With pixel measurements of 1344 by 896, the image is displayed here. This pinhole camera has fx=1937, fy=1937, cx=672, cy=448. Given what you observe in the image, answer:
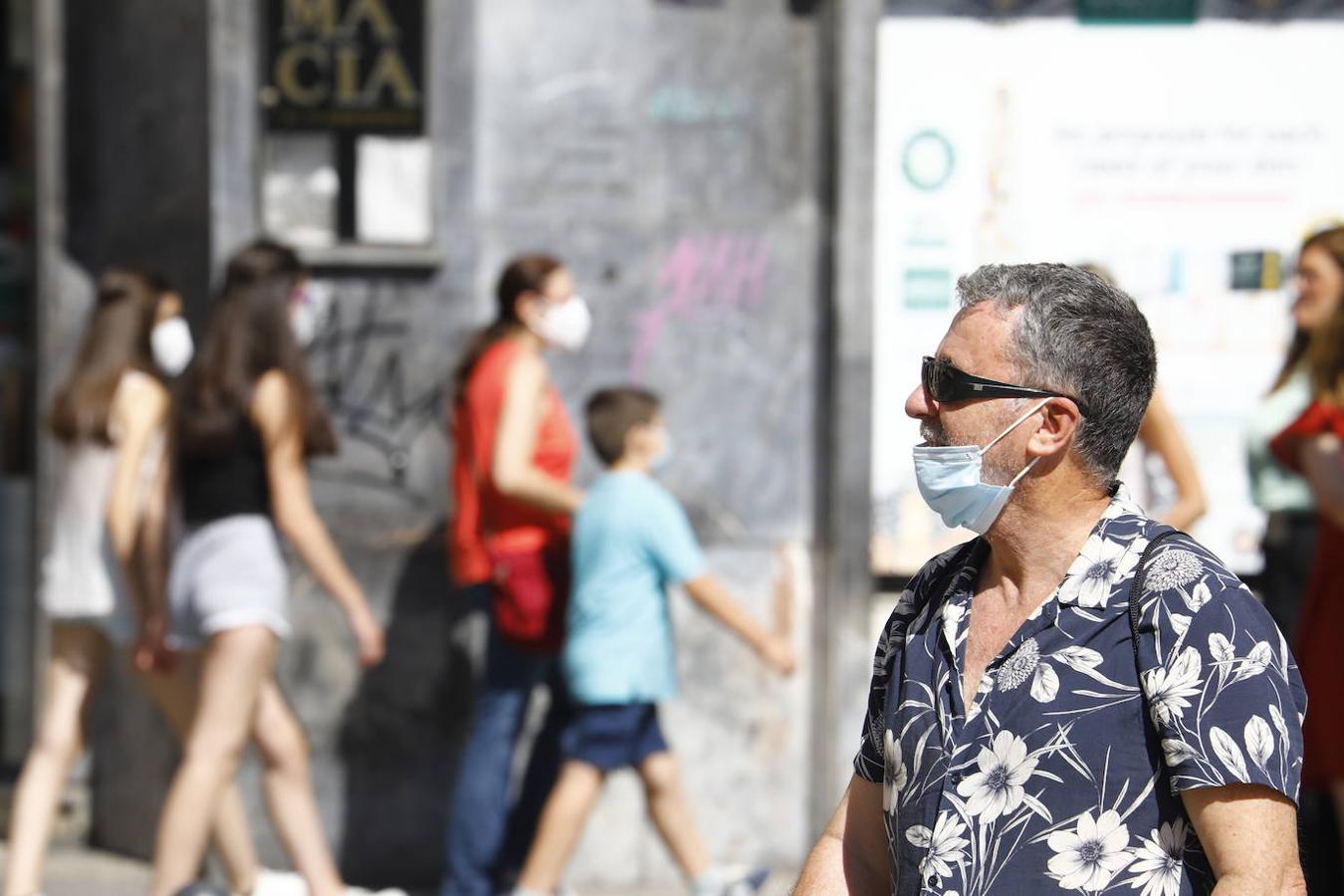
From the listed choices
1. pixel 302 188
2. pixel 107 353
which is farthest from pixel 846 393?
pixel 107 353

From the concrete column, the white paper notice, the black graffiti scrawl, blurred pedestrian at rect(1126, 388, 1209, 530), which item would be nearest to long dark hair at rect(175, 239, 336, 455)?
the black graffiti scrawl

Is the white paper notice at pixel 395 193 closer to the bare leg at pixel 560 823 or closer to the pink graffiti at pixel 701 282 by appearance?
the pink graffiti at pixel 701 282

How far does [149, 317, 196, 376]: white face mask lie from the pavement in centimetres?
178

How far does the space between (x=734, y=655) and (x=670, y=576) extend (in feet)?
3.52

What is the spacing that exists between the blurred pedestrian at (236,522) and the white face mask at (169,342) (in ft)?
1.27

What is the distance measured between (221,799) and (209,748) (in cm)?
34

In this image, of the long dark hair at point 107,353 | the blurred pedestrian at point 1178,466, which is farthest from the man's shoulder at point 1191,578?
the long dark hair at point 107,353

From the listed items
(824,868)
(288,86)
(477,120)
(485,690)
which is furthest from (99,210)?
(824,868)

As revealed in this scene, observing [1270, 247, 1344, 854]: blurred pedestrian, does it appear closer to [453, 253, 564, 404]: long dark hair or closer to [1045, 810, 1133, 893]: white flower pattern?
[453, 253, 564, 404]: long dark hair

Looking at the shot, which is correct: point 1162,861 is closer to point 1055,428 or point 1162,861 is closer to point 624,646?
point 1055,428

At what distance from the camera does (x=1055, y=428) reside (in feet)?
8.04

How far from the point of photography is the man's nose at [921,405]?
2551 millimetres

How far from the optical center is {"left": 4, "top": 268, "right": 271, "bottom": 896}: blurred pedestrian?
5.45m

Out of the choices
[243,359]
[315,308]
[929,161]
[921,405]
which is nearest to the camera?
[921,405]
